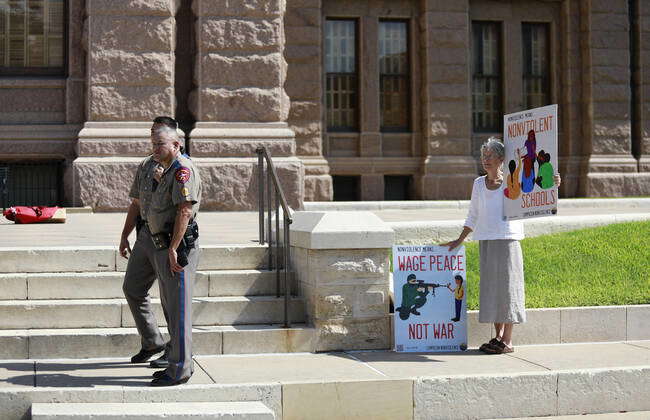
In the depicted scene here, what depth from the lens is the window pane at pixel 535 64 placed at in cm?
2392

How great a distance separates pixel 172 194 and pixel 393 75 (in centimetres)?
1646

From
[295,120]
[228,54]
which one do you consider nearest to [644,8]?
[295,120]

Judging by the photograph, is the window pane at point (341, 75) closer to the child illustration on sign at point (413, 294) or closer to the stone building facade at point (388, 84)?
the stone building facade at point (388, 84)

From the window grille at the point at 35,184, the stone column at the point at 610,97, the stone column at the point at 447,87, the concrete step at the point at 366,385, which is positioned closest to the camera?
the concrete step at the point at 366,385

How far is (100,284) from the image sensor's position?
8.95 meters

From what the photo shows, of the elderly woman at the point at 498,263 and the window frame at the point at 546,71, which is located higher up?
the window frame at the point at 546,71

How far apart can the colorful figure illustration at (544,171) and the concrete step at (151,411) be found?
309 centimetres

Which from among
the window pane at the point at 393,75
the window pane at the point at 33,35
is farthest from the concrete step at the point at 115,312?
the window pane at the point at 393,75

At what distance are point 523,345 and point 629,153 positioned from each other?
15.9 m

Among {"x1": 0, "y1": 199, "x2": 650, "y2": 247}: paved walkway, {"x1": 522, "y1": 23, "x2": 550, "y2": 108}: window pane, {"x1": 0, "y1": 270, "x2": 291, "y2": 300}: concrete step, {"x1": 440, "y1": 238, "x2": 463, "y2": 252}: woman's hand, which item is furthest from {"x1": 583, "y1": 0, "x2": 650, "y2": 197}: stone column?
{"x1": 0, "y1": 270, "x2": 291, "y2": 300}: concrete step

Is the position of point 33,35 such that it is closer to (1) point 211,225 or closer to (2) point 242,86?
(2) point 242,86

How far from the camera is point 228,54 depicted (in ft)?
52.9

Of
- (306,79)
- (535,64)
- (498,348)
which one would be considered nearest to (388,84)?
(306,79)

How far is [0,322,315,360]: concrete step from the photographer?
802 cm
